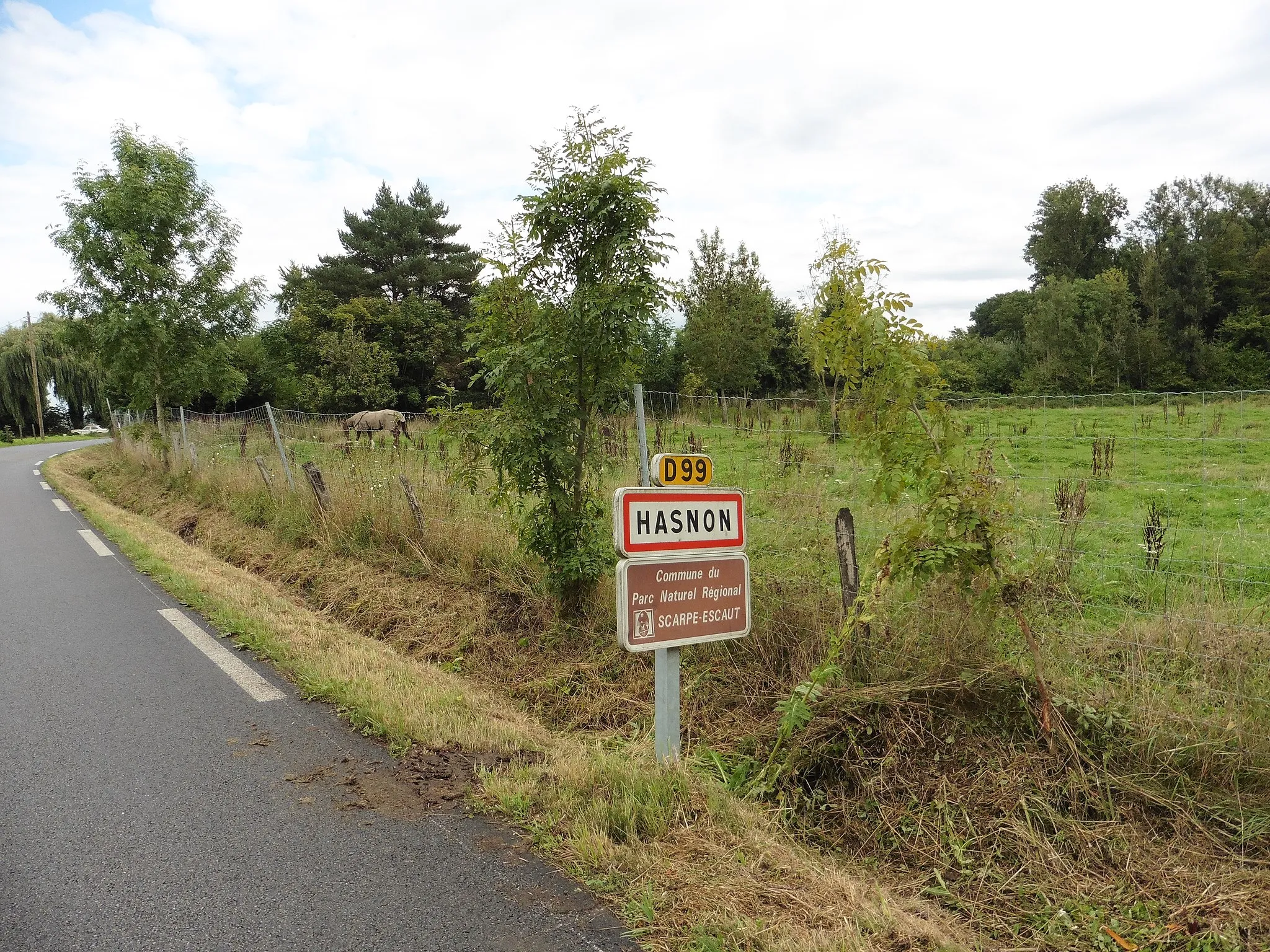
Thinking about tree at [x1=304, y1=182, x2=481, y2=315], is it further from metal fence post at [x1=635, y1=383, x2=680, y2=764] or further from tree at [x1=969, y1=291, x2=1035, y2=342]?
metal fence post at [x1=635, y1=383, x2=680, y2=764]

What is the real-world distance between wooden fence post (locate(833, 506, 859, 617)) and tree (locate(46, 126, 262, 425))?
52.3 feet

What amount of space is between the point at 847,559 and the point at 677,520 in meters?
1.29

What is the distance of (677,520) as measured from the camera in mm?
3639

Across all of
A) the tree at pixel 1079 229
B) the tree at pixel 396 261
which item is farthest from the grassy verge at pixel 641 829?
the tree at pixel 1079 229

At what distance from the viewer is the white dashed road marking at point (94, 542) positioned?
10617 millimetres

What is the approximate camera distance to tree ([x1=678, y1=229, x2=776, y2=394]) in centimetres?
3262

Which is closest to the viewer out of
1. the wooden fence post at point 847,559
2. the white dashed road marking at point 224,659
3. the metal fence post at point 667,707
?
the metal fence post at point 667,707

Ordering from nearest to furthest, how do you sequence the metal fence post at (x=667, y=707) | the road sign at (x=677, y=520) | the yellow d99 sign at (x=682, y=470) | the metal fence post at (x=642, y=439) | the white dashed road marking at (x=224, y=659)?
the road sign at (x=677, y=520) → the yellow d99 sign at (x=682, y=470) → the metal fence post at (x=667, y=707) → the white dashed road marking at (x=224, y=659) → the metal fence post at (x=642, y=439)

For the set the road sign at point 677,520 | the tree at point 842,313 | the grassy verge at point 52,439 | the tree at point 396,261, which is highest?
the tree at point 396,261

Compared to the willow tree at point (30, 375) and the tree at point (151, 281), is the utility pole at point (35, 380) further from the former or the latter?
the tree at point (151, 281)

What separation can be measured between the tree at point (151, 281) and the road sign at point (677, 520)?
15.9 meters

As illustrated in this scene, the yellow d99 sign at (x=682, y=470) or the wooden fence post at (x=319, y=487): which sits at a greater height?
the yellow d99 sign at (x=682, y=470)

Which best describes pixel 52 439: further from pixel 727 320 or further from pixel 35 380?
pixel 727 320

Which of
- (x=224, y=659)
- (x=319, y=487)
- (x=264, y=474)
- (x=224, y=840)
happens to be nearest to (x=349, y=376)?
(x=264, y=474)
